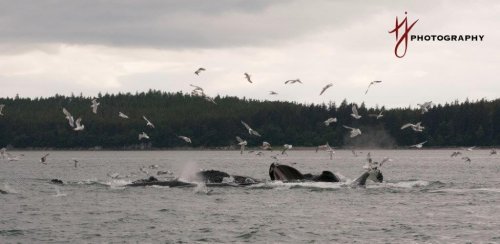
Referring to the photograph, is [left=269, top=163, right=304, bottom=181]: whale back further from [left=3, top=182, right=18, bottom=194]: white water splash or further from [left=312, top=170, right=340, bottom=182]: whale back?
[left=3, top=182, right=18, bottom=194]: white water splash

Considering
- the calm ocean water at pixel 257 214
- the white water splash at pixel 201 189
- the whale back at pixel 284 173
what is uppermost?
the whale back at pixel 284 173

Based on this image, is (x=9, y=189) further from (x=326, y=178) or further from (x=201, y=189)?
(x=326, y=178)

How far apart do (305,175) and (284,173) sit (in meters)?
1.38

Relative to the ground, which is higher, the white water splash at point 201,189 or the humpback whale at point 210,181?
the humpback whale at point 210,181

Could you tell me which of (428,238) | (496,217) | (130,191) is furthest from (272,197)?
(428,238)

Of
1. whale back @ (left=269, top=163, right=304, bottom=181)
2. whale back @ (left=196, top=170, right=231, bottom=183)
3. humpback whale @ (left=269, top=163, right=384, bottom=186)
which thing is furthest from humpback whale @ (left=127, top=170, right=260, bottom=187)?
humpback whale @ (left=269, top=163, right=384, bottom=186)

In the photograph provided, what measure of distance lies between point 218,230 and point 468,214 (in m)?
12.9

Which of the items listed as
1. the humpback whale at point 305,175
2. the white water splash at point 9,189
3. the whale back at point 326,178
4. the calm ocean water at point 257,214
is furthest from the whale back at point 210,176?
the white water splash at point 9,189

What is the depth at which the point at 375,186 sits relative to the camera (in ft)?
218

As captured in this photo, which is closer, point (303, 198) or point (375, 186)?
point (303, 198)

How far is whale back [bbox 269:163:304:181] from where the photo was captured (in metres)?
66.0

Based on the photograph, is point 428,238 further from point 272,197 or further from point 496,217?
point 272,197

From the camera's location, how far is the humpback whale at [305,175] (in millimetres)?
65688

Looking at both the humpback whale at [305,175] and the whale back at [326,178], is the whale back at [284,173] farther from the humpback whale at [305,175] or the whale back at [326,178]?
the whale back at [326,178]
